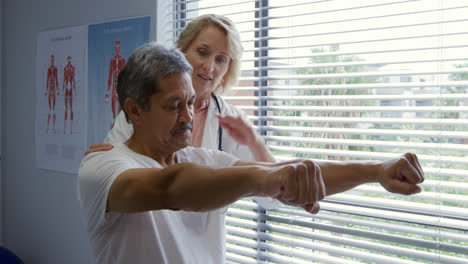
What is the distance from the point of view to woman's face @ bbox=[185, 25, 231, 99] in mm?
1651

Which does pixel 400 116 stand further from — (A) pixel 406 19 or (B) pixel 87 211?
(B) pixel 87 211

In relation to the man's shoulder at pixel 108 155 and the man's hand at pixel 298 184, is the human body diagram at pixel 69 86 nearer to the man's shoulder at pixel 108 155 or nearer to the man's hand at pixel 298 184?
the man's shoulder at pixel 108 155

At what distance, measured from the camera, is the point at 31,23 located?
2859 mm

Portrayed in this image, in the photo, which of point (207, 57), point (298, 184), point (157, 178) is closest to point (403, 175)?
point (298, 184)

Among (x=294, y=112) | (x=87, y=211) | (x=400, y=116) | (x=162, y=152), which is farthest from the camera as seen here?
(x=294, y=112)

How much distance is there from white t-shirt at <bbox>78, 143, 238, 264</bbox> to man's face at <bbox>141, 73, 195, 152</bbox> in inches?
3.3

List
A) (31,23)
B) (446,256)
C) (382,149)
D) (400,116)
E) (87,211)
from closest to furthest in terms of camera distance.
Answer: (87,211) → (446,256) → (400,116) → (382,149) → (31,23)

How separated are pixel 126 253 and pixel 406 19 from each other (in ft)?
4.29

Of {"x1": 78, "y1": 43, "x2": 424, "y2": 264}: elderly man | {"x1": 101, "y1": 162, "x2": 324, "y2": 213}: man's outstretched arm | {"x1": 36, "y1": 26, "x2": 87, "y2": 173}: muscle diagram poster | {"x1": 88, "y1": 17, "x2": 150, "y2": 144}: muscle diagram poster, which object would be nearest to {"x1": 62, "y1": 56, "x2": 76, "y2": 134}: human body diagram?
{"x1": 36, "y1": 26, "x2": 87, "y2": 173}: muscle diagram poster

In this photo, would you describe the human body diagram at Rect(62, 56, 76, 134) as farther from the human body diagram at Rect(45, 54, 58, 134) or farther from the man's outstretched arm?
the man's outstretched arm

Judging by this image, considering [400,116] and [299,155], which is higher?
[400,116]

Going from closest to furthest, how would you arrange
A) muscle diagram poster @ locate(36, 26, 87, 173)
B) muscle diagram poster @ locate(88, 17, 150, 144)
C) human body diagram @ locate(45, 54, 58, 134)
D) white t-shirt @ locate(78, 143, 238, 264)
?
white t-shirt @ locate(78, 143, 238, 264)
muscle diagram poster @ locate(88, 17, 150, 144)
muscle diagram poster @ locate(36, 26, 87, 173)
human body diagram @ locate(45, 54, 58, 134)

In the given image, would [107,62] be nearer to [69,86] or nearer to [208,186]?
[69,86]

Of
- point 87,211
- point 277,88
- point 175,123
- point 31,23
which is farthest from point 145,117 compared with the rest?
point 31,23
